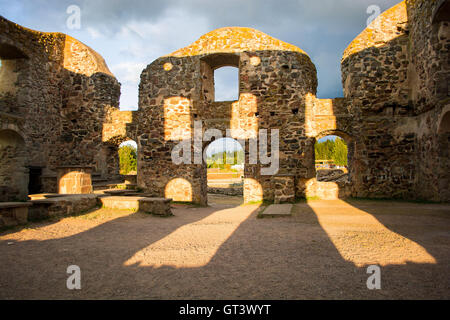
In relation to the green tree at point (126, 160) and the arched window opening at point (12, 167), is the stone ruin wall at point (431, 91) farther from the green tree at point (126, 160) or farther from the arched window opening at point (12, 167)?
the green tree at point (126, 160)

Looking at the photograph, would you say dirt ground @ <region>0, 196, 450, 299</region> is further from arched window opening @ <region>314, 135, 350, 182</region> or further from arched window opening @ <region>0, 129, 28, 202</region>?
arched window opening @ <region>314, 135, 350, 182</region>

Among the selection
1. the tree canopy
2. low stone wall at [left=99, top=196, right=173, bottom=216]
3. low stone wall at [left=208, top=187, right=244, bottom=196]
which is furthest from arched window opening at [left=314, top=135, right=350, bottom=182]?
low stone wall at [left=99, top=196, right=173, bottom=216]

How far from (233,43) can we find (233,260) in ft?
30.0

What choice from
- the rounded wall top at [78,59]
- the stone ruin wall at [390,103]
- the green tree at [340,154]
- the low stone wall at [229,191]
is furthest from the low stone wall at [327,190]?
the green tree at [340,154]

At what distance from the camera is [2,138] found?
29.5 feet

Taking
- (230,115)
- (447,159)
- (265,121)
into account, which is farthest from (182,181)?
(447,159)

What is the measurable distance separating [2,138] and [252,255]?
10.2 metres

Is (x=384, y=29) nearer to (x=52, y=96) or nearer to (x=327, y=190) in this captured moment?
(x=327, y=190)

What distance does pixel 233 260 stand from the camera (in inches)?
121

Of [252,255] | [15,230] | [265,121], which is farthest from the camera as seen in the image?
[265,121]

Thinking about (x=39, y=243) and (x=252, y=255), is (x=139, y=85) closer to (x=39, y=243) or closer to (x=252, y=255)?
(x=39, y=243)

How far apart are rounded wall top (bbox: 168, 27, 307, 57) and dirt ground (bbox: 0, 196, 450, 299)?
293 inches

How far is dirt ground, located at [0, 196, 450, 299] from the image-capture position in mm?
2281

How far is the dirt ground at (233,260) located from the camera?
2281 mm
